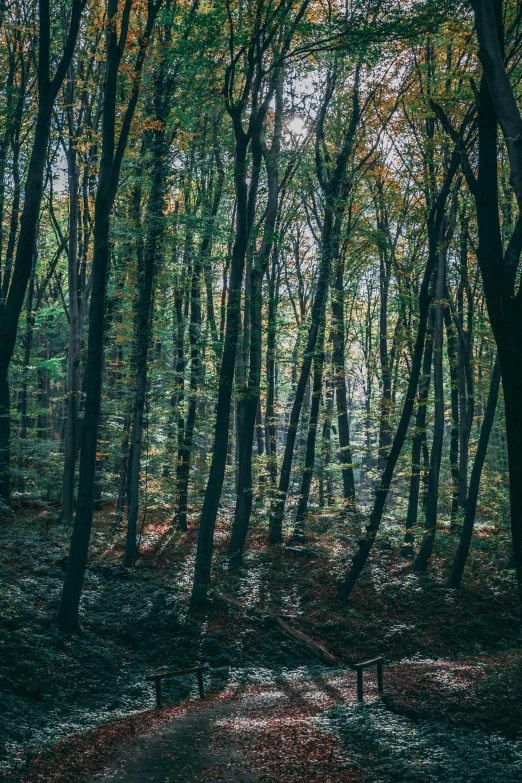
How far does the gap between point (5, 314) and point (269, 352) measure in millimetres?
12477

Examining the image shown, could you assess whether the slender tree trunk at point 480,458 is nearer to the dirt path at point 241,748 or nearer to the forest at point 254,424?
the forest at point 254,424

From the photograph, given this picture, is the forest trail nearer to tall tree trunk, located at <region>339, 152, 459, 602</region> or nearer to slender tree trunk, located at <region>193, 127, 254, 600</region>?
slender tree trunk, located at <region>193, 127, 254, 600</region>

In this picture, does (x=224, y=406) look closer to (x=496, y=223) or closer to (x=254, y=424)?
(x=254, y=424)

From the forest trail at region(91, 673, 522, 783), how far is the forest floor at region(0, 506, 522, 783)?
3 centimetres

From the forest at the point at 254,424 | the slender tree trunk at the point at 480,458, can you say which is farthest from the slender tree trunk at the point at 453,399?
the slender tree trunk at the point at 480,458

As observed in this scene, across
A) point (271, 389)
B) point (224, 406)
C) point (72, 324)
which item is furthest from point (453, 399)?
point (72, 324)

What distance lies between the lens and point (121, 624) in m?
12.4

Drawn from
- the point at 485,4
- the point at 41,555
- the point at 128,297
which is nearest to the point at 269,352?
the point at 128,297

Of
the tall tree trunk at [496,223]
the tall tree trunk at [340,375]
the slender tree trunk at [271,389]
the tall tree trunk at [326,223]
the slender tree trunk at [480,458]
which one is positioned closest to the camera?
the tall tree trunk at [496,223]

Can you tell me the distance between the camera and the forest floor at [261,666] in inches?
275

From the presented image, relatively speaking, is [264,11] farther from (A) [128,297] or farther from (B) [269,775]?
(B) [269,775]

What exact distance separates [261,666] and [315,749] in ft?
15.7

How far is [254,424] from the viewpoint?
17.6 meters

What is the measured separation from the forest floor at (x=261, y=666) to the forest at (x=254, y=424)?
63mm
